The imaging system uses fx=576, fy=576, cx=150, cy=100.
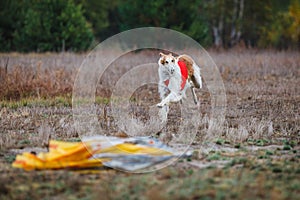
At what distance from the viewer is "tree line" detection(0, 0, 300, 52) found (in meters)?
30.8

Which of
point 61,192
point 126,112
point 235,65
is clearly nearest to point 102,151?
point 61,192

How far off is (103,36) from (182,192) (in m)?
41.0

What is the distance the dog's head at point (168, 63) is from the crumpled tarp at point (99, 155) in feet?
10.5

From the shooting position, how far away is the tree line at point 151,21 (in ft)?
101

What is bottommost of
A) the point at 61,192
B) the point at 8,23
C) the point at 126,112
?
the point at 61,192

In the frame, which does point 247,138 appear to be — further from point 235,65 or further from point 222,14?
point 222,14

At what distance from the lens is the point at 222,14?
3956 centimetres

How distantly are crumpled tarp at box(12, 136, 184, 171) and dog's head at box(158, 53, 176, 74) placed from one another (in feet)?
10.5

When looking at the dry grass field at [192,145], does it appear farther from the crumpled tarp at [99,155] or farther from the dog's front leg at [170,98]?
the dog's front leg at [170,98]

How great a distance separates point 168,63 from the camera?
417 inches

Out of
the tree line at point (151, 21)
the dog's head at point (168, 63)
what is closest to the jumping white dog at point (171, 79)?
the dog's head at point (168, 63)

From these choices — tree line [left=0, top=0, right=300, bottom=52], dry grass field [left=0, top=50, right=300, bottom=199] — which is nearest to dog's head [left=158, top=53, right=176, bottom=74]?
dry grass field [left=0, top=50, right=300, bottom=199]

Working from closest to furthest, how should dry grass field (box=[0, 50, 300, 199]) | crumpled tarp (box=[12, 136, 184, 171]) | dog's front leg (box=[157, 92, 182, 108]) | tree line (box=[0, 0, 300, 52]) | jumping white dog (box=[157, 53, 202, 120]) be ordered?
dry grass field (box=[0, 50, 300, 199])
crumpled tarp (box=[12, 136, 184, 171])
dog's front leg (box=[157, 92, 182, 108])
jumping white dog (box=[157, 53, 202, 120])
tree line (box=[0, 0, 300, 52])

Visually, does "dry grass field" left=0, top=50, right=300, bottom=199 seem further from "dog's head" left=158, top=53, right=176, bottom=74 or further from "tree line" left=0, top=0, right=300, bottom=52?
"tree line" left=0, top=0, right=300, bottom=52
